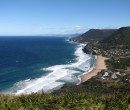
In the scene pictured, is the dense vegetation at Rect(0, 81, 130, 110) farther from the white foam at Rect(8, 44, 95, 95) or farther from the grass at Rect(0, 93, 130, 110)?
the white foam at Rect(8, 44, 95, 95)

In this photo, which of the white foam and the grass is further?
the white foam

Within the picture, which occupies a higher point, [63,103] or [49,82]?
[63,103]

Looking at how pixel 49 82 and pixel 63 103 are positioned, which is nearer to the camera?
pixel 63 103

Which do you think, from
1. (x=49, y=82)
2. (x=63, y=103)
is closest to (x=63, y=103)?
(x=63, y=103)

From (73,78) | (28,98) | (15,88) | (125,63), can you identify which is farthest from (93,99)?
(125,63)

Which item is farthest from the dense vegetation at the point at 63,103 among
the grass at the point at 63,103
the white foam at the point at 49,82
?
the white foam at the point at 49,82

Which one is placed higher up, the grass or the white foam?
the grass

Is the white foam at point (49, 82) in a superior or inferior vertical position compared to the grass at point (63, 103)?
inferior

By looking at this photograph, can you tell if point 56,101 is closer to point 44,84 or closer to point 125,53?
point 44,84

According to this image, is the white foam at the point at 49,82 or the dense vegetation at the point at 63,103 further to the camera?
the white foam at the point at 49,82

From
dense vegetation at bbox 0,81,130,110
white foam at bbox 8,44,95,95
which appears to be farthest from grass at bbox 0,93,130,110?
white foam at bbox 8,44,95,95

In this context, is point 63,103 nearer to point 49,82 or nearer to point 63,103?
point 63,103

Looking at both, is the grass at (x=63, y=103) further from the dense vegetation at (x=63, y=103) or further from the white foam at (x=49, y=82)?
the white foam at (x=49, y=82)
